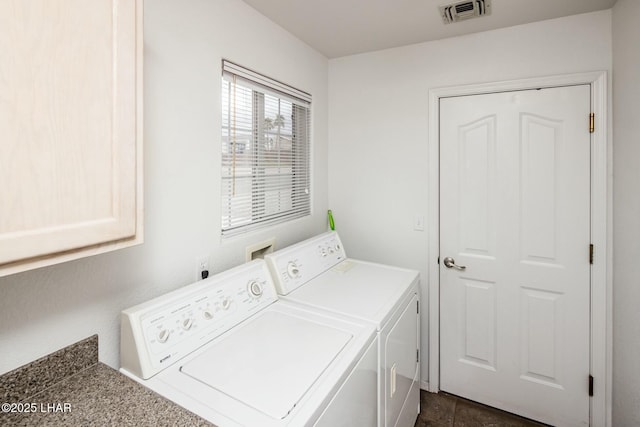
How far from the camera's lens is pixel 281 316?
1448mm

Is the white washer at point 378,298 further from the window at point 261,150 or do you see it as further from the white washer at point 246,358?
the window at point 261,150

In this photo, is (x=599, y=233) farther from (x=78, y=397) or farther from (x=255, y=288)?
(x=78, y=397)

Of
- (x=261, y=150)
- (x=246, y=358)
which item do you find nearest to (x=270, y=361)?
(x=246, y=358)

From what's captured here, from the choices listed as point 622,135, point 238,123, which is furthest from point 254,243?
point 622,135

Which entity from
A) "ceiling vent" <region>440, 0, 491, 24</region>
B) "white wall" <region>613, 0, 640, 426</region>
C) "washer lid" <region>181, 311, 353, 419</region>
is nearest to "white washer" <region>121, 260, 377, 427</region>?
"washer lid" <region>181, 311, 353, 419</region>

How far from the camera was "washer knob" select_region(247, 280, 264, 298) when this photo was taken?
4.85 feet

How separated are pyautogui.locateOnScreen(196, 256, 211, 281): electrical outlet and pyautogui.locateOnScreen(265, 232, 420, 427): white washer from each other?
0.30 meters

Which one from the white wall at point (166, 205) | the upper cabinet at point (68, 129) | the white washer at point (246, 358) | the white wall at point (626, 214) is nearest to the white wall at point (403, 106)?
the white wall at point (626, 214)

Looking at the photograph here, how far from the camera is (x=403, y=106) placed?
7.60 feet

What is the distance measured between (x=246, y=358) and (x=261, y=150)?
1169 mm

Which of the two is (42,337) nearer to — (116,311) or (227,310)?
(116,311)

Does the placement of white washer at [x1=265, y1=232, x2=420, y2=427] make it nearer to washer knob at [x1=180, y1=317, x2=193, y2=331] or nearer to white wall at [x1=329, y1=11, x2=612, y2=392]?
white wall at [x1=329, y1=11, x2=612, y2=392]

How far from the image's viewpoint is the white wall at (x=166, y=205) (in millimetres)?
995

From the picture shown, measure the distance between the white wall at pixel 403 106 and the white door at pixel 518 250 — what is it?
6.0 inches
